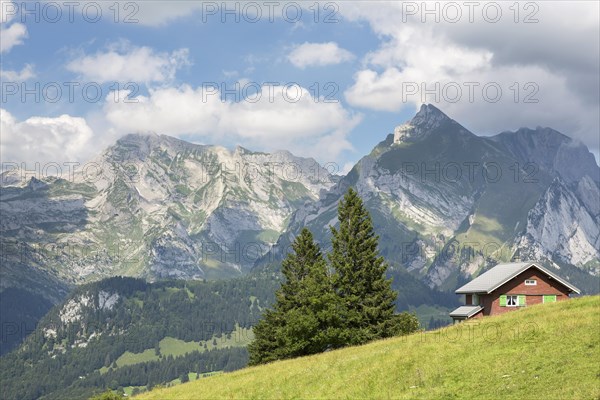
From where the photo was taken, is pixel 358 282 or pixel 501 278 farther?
pixel 501 278

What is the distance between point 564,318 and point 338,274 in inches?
1274

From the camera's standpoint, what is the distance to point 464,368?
3656 centimetres

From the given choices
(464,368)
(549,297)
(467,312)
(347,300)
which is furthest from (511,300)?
(464,368)

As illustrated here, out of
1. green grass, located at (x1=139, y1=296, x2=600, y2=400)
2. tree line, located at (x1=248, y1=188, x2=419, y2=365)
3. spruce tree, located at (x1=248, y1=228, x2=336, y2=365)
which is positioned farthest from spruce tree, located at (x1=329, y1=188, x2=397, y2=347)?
green grass, located at (x1=139, y1=296, x2=600, y2=400)

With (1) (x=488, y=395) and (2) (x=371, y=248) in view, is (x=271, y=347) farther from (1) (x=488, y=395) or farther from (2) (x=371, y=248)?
(1) (x=488, y=395)

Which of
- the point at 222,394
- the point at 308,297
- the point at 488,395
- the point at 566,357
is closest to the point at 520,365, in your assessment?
the point at 566,357

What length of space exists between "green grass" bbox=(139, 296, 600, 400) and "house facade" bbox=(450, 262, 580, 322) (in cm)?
3296

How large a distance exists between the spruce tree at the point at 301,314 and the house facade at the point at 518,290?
21.9 meters

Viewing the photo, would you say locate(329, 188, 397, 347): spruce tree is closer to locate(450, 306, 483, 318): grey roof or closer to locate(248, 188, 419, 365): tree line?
locate(248, 188, 419, 365): tree line

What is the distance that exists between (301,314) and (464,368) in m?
33.7

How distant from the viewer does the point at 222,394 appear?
45.1 meters

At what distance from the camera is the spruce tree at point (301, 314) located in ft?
218

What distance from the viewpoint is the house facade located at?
85.4 metres

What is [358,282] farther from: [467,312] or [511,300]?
[511,300]
